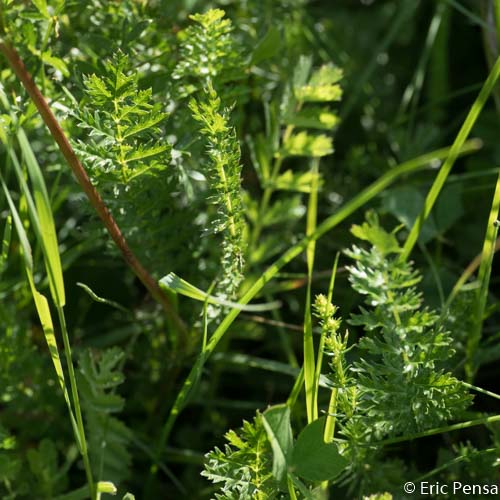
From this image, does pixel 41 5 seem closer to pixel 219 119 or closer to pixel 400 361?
pixel 219 119

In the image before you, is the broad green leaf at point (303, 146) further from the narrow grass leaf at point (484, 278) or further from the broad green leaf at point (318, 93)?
the narrow grass leaf at point (484, 278)

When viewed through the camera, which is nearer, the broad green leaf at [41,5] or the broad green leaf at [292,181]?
the broad green leaf at [41,5]

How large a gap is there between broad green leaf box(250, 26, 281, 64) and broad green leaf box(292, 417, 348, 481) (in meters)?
0.57

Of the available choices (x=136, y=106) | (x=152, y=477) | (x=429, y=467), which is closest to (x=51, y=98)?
(x=136, y=106)

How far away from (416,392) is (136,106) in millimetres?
503

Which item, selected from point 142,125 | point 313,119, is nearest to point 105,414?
point 142,125

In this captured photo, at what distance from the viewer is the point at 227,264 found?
984 millimetres

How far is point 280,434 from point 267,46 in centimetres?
60

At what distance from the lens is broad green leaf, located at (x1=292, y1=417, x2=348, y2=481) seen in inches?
33.1

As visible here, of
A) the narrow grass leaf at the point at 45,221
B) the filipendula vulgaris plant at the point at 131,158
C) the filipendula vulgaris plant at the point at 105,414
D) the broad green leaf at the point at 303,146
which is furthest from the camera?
the broad green leaf at the point at 303,146

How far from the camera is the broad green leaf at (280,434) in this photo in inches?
32.4

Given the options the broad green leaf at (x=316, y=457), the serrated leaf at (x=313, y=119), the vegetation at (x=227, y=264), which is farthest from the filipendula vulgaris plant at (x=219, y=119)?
the broad green leaf at (x=316, y=457)

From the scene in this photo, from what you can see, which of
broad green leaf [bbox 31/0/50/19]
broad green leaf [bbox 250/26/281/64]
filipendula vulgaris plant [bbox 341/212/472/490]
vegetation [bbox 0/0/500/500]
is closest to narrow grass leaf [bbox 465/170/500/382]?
vegetation [bbox 0/0/500/500]

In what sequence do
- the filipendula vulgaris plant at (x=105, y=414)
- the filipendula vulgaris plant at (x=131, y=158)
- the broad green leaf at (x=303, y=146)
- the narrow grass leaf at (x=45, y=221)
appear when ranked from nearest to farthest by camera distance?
the narrow grass leaf at (x=45, y=221)
the filipendula vulgaris plant at (x=131, y=158)
the filipendula vulgaris plant at (x=105, y=414)
the broad green leaf at (x=303, y=146)
